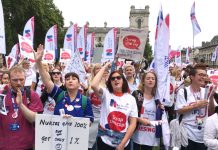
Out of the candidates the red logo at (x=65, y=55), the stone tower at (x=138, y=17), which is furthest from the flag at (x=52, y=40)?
the stone tower at (x=138, y=17)

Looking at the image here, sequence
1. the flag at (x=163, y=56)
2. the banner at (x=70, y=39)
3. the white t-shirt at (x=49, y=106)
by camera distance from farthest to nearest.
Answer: the banner at (x=70, y=39) → the white t-shirt at (x=49, y=106) → the flag at (x=163, y=56)

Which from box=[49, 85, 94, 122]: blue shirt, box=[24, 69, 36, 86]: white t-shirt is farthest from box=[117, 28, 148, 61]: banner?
box=[49, 85, 94, 122]: blue shirt

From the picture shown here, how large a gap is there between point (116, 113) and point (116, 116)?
38mm

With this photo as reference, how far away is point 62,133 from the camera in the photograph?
13.6ft

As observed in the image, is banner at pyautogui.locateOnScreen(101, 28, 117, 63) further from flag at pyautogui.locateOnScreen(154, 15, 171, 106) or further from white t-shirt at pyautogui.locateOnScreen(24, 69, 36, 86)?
flag at pyautogui.locateOnScreen(154, 15, 171, 106)

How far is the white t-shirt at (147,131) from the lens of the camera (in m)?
4.92

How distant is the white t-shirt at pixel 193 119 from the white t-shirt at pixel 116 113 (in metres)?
0.70

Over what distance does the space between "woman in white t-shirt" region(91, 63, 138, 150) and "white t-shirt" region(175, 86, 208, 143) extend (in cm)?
69

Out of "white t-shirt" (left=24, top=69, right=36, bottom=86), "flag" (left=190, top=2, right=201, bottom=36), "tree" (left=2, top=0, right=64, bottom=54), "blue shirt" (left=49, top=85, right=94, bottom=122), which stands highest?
"tree" (left=2, top=0, right=64, bottom=54)

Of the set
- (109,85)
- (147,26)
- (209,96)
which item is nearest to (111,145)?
(109,85)

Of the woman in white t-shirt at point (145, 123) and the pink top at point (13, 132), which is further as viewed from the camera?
the woman in white t-shirt at point (145, 123)

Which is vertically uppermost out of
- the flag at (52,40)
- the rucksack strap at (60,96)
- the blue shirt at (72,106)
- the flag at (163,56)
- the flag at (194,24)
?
the flag at (194,24)

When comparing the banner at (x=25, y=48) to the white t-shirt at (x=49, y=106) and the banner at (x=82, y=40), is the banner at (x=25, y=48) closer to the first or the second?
the white t-shirt at (x=49, y=106)

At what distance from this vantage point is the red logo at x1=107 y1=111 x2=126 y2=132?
4.58m
